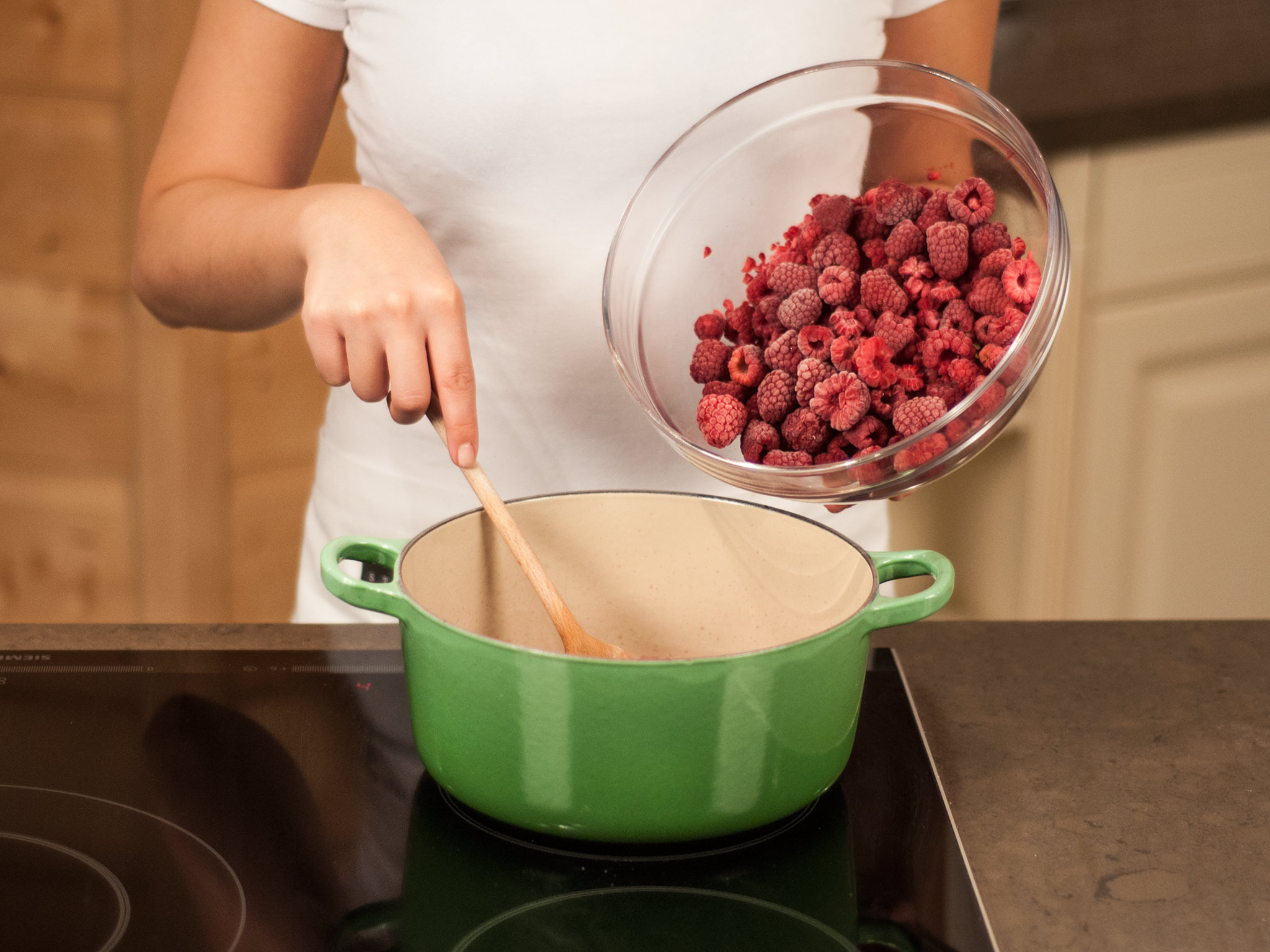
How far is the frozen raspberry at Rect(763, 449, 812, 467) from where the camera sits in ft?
1.86

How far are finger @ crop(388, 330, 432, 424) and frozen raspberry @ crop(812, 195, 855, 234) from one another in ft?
0.78

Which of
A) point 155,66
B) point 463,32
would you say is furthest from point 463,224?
point 155,66

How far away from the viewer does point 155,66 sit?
4.62 feet

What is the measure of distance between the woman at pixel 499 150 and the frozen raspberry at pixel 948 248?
188 mm

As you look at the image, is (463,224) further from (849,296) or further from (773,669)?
(773,669)

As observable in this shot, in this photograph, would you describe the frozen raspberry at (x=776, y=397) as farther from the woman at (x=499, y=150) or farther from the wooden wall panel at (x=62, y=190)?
the wooden wall panel at (x=62, y=190)

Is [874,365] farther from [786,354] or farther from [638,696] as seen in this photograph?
[638,696]

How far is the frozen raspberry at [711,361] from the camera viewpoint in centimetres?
62

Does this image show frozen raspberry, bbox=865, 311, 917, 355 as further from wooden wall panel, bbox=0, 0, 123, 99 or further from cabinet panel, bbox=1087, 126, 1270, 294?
wooden wall panel, bbox=0, 0, 123, 99

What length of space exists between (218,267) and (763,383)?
32cm

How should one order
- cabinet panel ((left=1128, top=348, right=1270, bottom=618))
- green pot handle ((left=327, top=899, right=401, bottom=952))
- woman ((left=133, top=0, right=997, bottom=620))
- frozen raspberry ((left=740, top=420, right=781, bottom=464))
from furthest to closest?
cabinet panel ((left=1128, top=348, right=1270, bottom=618))
woman ((left=133, top=0, right=997, bottom=620))
frozen raspberry ((left=740, top=420, right=781, bottom=464))
green pot handle ((left=327, top=899, right=401, bottom=952))

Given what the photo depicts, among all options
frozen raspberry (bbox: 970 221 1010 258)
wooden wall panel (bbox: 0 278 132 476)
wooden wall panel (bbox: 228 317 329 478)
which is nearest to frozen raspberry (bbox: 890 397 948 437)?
frozen raspberry (bbox: 970 221 1010 258)

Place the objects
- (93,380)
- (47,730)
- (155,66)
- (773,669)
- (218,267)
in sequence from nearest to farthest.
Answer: (773,669), (47,730), (218,267), (155,66), (93,380)

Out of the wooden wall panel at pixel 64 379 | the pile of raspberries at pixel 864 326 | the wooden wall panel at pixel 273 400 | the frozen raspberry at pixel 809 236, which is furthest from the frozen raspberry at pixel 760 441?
the wooden wall panel at pixel 64 379
